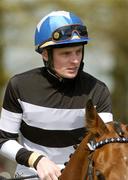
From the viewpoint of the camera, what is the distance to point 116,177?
4.33m

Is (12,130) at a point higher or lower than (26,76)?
lower

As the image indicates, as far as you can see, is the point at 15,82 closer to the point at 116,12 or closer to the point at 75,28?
the point at 75,28

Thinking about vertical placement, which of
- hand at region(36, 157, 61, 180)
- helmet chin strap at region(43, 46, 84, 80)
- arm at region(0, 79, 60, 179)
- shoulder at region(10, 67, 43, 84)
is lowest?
hand at region(36, 157, 61, 180)

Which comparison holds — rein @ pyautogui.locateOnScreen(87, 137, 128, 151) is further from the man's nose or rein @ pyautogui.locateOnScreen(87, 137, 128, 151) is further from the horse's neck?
the man's nose

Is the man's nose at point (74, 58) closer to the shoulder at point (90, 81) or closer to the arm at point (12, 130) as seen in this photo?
the shoulder at point (90, 81)

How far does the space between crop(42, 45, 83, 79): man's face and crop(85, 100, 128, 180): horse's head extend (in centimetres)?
111

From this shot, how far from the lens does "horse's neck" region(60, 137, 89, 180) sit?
191 inches

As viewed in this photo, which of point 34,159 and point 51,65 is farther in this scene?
point 51,65

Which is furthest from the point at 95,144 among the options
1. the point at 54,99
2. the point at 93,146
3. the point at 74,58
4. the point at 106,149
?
the point at 54,99

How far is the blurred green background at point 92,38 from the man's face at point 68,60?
1571 cm

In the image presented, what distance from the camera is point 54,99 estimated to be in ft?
19.7

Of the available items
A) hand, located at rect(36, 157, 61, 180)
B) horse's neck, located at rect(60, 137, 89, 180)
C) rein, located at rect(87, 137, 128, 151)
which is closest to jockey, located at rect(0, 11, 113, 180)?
hand, located at rect(36, 157, 61, 180)

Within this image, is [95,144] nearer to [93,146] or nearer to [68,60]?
[93,146]

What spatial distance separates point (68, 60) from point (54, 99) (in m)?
0.40
